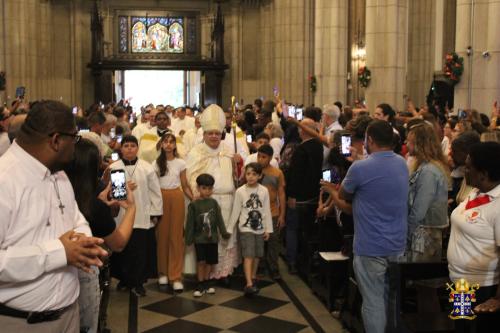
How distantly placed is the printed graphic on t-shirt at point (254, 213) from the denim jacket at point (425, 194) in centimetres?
291

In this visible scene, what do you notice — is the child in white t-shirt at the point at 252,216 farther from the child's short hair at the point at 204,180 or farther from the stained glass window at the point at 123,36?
the stained glass window at the point at 123,36

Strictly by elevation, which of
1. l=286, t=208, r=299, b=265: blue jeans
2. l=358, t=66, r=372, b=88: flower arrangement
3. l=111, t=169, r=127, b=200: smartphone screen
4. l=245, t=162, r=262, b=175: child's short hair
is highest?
l=358, t=66, r=372, b=88: flower arrangement

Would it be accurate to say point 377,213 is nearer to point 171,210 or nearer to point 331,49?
point 171,210

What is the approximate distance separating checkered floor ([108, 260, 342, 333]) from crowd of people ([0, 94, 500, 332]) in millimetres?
205

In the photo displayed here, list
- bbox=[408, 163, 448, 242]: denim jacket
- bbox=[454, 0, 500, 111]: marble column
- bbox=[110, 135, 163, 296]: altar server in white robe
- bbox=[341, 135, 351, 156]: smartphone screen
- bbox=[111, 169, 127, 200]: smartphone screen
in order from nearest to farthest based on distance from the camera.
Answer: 1. bbox=[111, 169, 127, 200]: smartphone screen
2. bbox=[408, 163, 448, 242]: denim jacket
3. bbox=[341, 135, 351, 156]: smartphone screen
4. bbox=[110, 135, 163, 296]: altar server in white robe
5. bbox=[454, 0, 500, 111]: marble column

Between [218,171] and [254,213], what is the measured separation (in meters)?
0.81

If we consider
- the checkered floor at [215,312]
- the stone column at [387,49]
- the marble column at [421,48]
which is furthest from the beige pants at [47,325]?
the marble column at [421,48]

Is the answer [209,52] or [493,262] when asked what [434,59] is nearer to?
[209,52]

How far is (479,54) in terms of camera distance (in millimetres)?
16906

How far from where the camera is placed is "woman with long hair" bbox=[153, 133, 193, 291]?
10.1 m

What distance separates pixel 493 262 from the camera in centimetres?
537

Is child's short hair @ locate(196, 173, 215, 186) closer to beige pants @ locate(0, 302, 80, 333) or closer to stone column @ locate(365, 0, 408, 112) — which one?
beige pants @ locate(0, 302, 80, 333)

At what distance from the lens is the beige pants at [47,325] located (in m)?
3.80

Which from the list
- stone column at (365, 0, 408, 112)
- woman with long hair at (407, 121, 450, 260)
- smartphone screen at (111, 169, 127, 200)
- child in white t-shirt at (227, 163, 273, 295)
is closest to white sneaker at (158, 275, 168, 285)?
child in white t-shirt at (227, 163, 273, 295)
